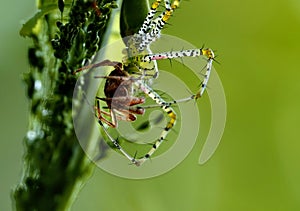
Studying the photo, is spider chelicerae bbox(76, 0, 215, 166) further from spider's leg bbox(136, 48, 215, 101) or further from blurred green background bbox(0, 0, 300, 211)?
blurred green background bbox(0, 0, 300, 211)

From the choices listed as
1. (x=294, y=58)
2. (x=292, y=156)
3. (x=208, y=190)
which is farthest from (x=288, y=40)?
(x=208, y=190)

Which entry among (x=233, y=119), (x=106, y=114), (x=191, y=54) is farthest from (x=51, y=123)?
(x=233, y=119)

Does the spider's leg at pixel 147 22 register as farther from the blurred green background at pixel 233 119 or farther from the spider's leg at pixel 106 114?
the blurred green background at pixel 233 119

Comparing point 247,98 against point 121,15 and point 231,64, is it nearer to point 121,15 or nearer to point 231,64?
point 231,64

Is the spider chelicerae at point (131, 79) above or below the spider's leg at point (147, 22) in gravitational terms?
below

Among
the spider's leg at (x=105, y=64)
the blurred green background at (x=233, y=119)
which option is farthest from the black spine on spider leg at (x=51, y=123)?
the blurred green background at (x=233, y=119)
